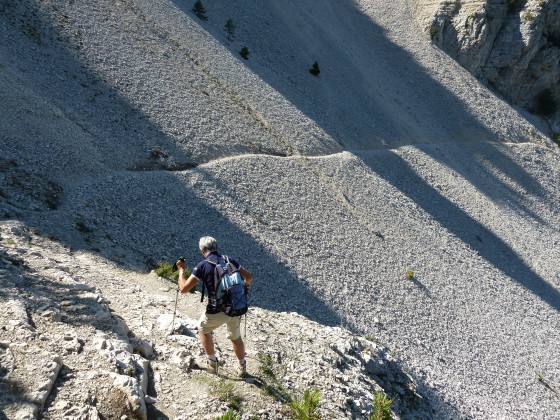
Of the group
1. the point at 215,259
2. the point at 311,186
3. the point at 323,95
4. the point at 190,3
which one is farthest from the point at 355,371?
the point at 190,3

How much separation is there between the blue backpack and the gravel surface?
842cm

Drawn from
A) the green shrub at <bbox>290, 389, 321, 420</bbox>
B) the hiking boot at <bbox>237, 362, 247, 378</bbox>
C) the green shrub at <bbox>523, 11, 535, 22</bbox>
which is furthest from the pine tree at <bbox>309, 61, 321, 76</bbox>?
the green shrub at <bbox>290, 389, 321, 420</bbox>

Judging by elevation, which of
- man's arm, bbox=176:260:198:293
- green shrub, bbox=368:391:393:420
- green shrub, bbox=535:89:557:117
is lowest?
green shrub, bbox=368:391:393:420

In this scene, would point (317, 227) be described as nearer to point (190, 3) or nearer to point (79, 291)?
point (79, 291)

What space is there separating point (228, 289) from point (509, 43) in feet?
158

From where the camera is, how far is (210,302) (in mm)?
8383

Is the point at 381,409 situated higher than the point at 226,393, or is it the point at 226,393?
the point at 381,409

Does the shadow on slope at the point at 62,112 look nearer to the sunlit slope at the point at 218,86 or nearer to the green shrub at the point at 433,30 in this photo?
the sunlit slope at the point at 218,86

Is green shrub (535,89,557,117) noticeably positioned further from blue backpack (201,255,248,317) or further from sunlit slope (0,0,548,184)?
blue backpack (201,255,248,317)

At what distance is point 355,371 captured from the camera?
1186cm

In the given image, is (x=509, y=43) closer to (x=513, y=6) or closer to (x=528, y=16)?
(x=528, y=16)

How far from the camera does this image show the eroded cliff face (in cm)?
4434

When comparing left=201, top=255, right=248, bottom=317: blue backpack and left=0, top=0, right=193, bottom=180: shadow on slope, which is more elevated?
left=201, top=255, right=248, bottom=317: blue backpack

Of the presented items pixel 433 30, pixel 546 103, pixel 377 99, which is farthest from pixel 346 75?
pixel 546 103
